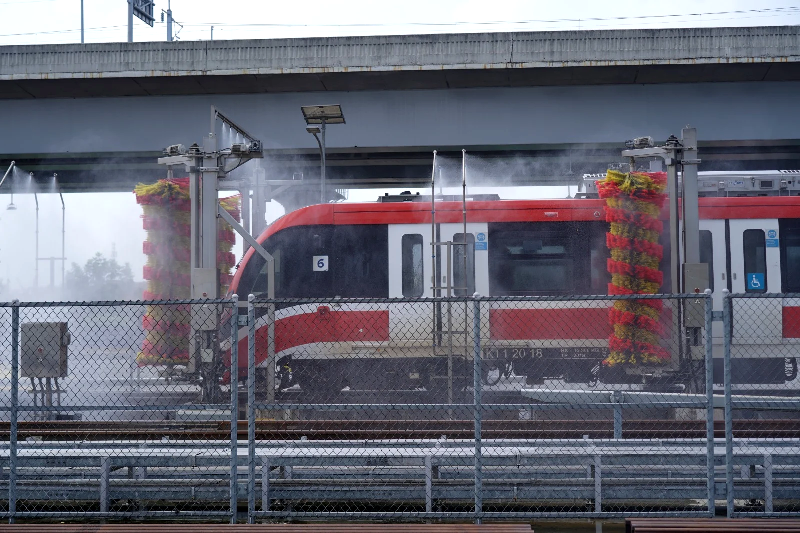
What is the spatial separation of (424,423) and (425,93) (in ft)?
34.5

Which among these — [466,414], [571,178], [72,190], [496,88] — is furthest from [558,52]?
[72,190]

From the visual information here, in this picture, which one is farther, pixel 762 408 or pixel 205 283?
pixel 205 283

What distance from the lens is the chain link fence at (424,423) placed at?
20.5ft

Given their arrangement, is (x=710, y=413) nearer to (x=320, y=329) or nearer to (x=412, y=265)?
(x=412, y=265)

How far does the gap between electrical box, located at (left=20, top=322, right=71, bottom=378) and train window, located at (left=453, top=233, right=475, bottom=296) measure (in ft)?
20.0

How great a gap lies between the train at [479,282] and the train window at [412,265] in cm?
2

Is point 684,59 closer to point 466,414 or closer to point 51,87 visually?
point 466,414

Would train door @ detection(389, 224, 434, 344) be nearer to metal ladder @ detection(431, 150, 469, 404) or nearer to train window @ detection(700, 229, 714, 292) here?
metal ladder @ detection(431, 150, 469, 404)

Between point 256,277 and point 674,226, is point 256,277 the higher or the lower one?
the lower one

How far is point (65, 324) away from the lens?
10.3 metres

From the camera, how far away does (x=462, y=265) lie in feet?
42.2

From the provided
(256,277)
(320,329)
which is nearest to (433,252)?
(320,329)

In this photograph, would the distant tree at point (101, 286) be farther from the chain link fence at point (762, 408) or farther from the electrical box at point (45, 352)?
the chain link fence at point (762, 408)

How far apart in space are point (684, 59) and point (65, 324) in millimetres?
13084
